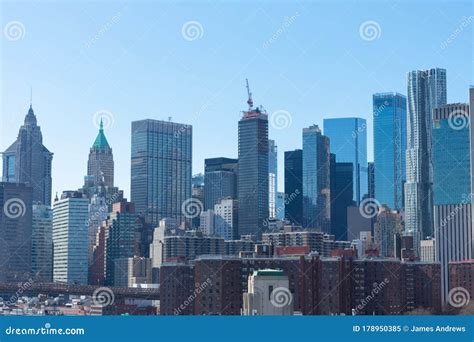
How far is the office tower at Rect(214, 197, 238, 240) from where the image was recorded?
211 feet

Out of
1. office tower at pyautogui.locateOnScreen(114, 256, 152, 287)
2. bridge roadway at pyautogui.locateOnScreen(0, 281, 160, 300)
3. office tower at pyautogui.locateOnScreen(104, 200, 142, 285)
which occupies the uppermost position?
office tower at pyautogui.locateOnScreen(104, 200, 142, 285)

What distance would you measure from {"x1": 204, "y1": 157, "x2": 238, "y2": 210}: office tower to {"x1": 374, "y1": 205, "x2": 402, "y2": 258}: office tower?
11.6 m

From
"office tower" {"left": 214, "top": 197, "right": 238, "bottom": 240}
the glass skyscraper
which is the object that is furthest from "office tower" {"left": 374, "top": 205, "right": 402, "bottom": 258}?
"office tower" {"left": 214, "top": 197, "right": 238, "bottom": 240}

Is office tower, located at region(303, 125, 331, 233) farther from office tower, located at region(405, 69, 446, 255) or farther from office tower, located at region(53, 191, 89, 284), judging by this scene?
office tower, located at region(53, 191, 89, 284)

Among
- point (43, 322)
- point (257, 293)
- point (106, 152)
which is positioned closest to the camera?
point (43, 322)

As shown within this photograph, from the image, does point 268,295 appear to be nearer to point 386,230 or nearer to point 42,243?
point 386,230

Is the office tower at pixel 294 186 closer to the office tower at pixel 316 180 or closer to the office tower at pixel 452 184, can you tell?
the office tower at pixel 316 180

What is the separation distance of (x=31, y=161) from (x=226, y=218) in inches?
678

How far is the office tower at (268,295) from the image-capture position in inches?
1215

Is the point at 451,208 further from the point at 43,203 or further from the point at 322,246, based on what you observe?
the point at 43,203

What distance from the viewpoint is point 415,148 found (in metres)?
88.3

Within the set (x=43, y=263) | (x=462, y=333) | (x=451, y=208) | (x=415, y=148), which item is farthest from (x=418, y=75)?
(x=462, y=333)

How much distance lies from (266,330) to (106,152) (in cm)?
7528

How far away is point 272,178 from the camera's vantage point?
71812 mm
